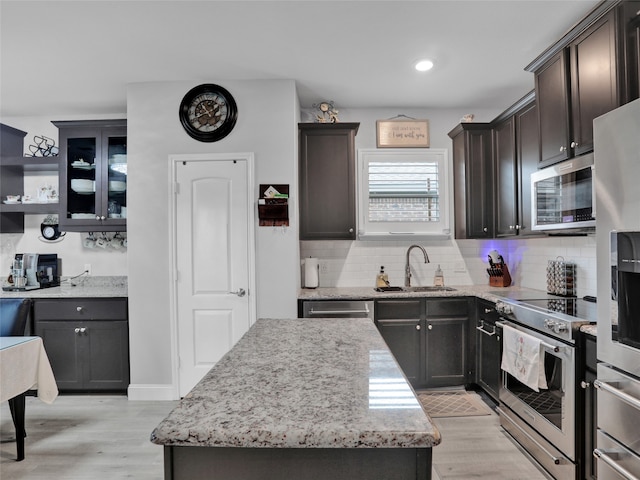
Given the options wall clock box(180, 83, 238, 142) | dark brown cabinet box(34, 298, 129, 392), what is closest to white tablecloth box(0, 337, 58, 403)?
dark brown cabinet box(34, 298, 129, 392)

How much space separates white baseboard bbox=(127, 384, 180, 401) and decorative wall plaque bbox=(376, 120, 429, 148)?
3.11 meters

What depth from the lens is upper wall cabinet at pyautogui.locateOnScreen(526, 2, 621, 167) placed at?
194 centimetres

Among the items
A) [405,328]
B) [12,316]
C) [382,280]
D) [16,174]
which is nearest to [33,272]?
[16,174]

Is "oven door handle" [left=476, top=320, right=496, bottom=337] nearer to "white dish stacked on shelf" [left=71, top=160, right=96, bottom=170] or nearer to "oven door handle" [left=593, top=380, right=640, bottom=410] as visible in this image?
"oven door handle" [left=593, top=380, right=640, bottom=410]

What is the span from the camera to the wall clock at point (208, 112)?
3.24m

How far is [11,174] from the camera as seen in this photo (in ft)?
12.8

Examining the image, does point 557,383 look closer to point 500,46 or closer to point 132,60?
point 500,46

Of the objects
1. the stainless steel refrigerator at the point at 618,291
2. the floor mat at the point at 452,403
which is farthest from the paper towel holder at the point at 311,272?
the stainless steel refrigerator at the point at 618,291

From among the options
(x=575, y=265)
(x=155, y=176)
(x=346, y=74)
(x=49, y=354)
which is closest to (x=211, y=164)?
(x=155, y=176)

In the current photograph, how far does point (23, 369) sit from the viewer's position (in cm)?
227

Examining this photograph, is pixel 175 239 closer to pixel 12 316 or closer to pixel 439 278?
pixel 12 316

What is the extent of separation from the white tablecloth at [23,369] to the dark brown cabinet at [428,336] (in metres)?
2.46

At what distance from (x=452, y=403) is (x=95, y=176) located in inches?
155

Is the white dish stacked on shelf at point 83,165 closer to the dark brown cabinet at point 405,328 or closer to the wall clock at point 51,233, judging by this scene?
the wall clock at point 51,233
